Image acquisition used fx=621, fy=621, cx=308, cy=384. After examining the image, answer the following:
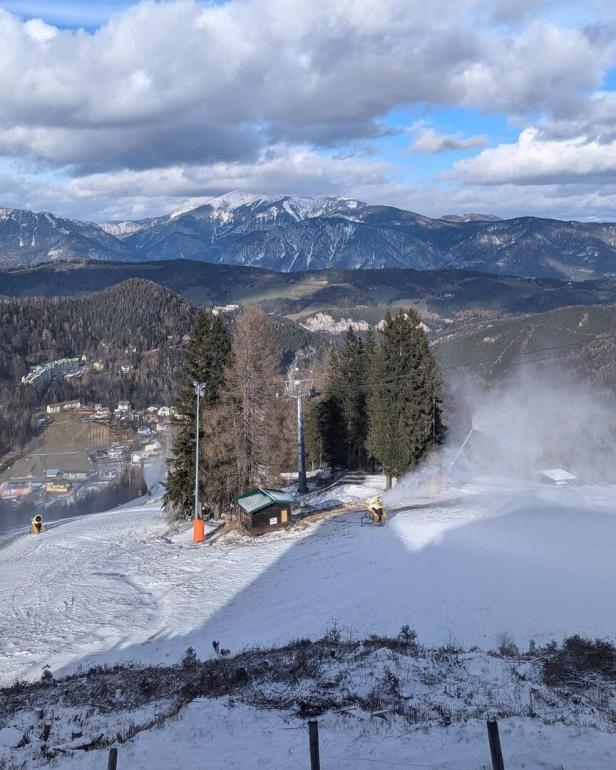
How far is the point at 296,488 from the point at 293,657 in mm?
30550

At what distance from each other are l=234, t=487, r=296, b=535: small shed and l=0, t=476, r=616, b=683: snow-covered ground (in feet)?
3.14

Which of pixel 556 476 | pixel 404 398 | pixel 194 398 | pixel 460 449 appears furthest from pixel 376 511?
pixel 556 476

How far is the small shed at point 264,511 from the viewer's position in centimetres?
3177

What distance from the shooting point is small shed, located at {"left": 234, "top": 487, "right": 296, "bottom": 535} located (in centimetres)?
3177

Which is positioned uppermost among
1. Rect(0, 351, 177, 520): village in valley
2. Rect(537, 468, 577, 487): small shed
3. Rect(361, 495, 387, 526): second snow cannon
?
Rect(361, 495, 387, 526): second snow cannon

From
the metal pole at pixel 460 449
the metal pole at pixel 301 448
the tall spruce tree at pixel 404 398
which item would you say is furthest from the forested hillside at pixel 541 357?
the metal pole at pixel 301 448

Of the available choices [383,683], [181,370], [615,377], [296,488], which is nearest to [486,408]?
[615,377]

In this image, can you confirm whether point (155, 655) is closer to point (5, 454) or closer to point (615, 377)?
point (615, 377)

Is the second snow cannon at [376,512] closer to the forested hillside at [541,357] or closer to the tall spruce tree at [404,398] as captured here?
the tall spruce tree at [404,398]

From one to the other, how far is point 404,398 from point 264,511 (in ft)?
39.4

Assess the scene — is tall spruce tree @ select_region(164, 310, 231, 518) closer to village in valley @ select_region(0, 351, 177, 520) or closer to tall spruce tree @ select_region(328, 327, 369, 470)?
tall spruce tree @ select_region(328, 327, 369, 470)

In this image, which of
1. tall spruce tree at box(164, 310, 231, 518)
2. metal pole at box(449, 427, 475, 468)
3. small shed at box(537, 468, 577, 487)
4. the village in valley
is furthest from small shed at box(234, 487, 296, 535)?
the village in valley

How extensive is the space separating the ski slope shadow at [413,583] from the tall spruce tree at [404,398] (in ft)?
22.9

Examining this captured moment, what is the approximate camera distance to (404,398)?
38.6 metres
